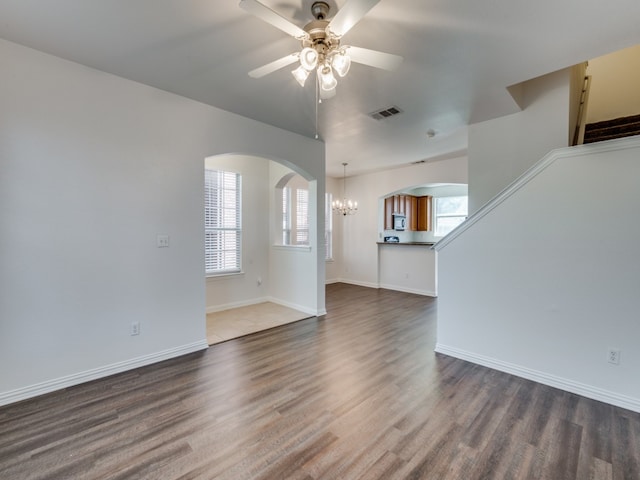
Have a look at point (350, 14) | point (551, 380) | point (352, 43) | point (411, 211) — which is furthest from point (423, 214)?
point (350, 14)

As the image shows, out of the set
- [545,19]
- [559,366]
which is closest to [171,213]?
[545,19]

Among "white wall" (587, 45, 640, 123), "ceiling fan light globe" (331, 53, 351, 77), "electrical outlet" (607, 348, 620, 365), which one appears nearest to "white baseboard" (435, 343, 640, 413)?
"electrical outlet" (607, 348, 620, 365)

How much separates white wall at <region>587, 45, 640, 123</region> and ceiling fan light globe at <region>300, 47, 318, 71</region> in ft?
18.5

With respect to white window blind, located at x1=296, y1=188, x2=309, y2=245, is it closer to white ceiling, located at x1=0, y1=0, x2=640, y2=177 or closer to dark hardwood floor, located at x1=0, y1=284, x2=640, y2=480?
white ceiling, located at x1=0, y1=0, x2=640, y2=177

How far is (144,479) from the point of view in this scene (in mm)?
1554

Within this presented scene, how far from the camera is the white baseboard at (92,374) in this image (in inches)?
89.3

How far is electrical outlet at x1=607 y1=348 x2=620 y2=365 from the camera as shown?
228cm

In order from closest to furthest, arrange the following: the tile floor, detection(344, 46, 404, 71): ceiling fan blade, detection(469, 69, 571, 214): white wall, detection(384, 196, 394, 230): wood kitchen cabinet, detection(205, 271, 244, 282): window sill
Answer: detection(344, 46, 404, 71): ceiling fan blade
detection(469, 69, 571, 214): white wall
the tile floor
detection(205, 271, 244, 282): window sill
detection(384, 196, 394, 230): wood kitchen cabinet

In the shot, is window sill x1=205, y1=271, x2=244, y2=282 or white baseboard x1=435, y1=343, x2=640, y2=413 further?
window sill x1=205, y1=271, x2=244, y2=282

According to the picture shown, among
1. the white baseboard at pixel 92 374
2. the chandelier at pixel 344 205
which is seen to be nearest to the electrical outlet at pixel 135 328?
the white baseboard at pixel 92 374

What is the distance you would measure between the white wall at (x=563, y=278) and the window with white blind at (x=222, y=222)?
12.0 feet

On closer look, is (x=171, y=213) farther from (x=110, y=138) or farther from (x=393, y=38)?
(x=393, y=38)

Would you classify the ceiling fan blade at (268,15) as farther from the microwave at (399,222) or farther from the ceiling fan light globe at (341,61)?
the microwave at (399,222)

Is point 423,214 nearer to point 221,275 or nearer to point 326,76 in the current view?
point 221,275
